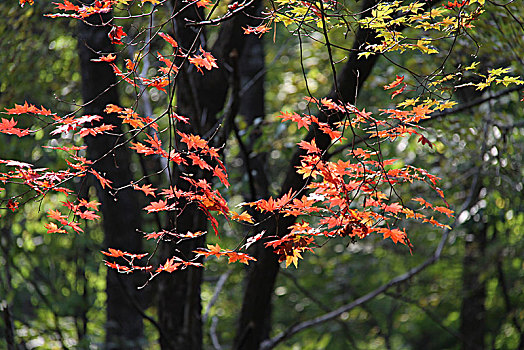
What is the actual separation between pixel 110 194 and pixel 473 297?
548 cm

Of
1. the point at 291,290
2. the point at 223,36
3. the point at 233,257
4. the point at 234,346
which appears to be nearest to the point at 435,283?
the point at 291,290

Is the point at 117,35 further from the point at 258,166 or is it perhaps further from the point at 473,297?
the point at 473,297

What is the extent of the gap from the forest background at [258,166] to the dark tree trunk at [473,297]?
0.03 m

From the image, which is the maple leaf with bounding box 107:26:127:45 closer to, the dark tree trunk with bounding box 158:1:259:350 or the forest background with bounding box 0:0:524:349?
the forest background with bounding box 0:0:524:349

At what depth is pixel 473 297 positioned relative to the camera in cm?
727

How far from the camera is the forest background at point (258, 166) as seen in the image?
2625mm

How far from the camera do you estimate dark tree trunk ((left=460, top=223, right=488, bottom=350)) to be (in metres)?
6.98

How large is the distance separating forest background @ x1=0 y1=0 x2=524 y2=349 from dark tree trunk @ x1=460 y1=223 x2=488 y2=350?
3 centimetres

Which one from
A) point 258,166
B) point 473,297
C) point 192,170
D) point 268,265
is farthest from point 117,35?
point 473,297

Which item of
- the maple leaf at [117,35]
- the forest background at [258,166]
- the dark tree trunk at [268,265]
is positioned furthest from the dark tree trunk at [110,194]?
the maple leaf at [117,35]

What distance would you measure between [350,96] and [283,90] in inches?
217

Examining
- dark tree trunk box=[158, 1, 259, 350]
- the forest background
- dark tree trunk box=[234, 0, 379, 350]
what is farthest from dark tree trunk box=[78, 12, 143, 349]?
dark tree trunk box=[234, 0, 379, 350]

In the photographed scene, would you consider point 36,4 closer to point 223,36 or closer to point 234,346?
point 223,36

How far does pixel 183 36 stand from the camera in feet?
9.44
